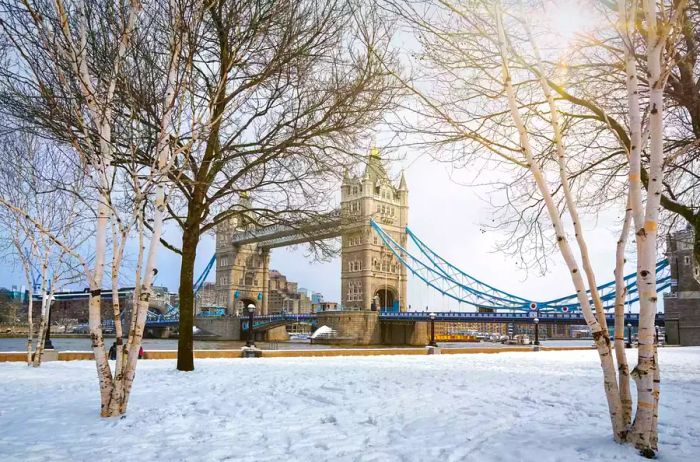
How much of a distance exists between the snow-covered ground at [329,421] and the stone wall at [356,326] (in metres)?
54.8

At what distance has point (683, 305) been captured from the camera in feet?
121

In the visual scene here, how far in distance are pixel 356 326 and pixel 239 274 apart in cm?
4421

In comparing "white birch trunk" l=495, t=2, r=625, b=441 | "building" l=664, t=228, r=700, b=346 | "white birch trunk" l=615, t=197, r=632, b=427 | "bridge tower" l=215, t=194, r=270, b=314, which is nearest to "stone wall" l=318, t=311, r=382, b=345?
"building" l=664, t=228, r=700, b=346

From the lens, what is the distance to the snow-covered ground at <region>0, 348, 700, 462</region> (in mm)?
4184

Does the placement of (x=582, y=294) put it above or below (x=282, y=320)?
above

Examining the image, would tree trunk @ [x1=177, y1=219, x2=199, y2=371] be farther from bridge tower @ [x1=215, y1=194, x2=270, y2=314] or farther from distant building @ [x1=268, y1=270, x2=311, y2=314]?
distant building @ [x1=268, y1=270, x2=311, y2=314]

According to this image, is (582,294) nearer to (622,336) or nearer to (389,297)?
(622,336)

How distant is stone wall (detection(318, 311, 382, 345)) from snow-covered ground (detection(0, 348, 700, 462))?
54.8 metres

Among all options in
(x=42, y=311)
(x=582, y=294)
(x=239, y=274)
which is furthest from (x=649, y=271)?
(x=239, y=274)

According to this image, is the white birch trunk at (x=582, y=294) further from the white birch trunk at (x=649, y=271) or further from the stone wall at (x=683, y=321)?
the stone wall at (x=683, y=321)

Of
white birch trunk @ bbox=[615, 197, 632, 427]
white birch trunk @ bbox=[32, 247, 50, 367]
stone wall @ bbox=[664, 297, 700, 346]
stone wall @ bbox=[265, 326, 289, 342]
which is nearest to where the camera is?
white birch trunk @ bbox=[615, 197, 632, 427]

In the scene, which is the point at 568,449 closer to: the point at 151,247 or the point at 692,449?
the point at 692,449

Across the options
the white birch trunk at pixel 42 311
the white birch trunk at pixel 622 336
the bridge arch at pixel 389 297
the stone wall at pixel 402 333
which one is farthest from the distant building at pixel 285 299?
the white birch trunk at pixel 622 336

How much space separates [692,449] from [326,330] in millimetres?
61140
